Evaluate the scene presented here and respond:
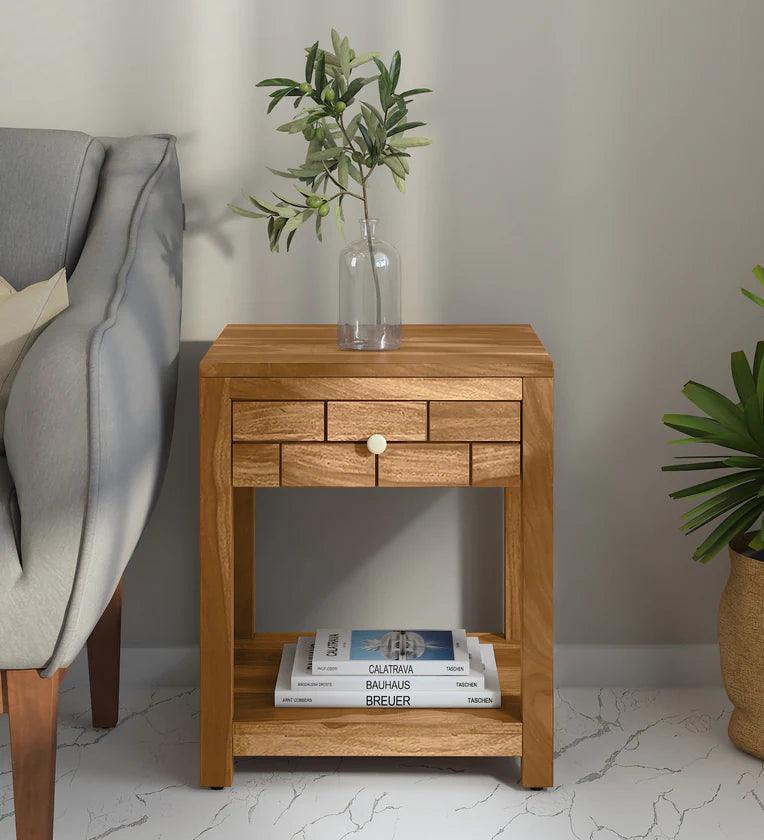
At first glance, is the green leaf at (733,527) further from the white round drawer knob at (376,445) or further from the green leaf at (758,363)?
the white round drawer knob at (376,445)

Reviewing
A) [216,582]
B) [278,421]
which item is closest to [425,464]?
[278,421]

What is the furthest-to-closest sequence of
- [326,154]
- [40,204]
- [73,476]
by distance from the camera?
1. [40,204]
2. [326,154]
3. [73,476]

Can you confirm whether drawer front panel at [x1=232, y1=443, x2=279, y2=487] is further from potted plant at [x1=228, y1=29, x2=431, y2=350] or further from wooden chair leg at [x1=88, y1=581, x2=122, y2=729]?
wooden chair leg at [x1=88, y1=581, x2=122, y2=729]

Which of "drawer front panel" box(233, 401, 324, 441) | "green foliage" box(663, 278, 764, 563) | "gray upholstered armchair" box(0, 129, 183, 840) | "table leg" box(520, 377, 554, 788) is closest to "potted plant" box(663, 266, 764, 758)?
"green foliage" box(663, 278, 764, 563)

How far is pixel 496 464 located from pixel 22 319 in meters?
0.65

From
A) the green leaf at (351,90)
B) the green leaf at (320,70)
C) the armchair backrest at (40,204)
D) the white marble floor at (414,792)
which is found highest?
the green leaf at (320,70)

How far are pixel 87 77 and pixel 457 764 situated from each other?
1250mm

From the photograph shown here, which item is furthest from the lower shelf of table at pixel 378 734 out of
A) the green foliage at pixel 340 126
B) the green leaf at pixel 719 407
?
the green foliage at pixel 340 126

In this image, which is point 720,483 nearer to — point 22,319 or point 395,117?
point 395,117

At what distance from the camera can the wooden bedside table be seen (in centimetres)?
139

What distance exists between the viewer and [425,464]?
4.60 feet

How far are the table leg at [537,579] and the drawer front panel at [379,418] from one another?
139 mm

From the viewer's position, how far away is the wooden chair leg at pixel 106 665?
65.1 inches

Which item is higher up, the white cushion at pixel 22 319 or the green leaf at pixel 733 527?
the white cushion at pixel 22 319
